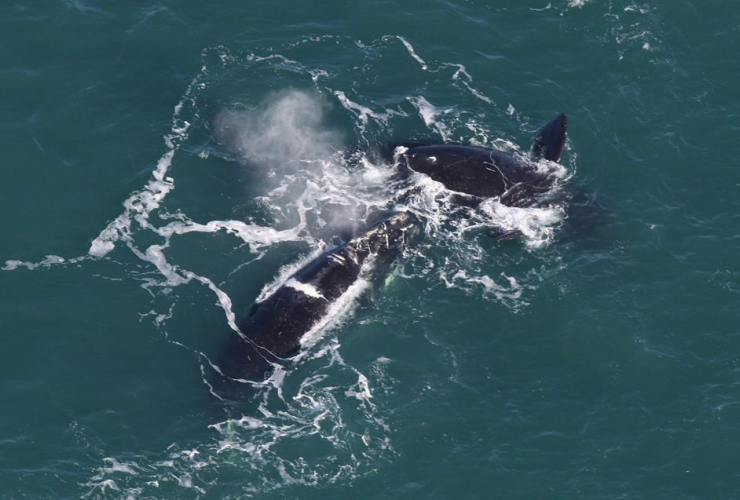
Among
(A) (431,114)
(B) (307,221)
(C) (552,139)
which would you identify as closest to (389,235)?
(B) (307,221)

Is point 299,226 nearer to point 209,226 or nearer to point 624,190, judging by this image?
point 209,226

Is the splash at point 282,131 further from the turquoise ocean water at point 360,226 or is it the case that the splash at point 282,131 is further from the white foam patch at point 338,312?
the white foam patch at point 338,312

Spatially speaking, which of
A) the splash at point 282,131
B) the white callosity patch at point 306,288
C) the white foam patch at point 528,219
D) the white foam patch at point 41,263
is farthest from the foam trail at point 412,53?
the white foam patch at point 41,263

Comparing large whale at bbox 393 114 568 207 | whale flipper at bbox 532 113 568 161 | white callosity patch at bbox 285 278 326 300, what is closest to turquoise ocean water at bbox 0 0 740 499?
whale flipper at bbox 532 113 568 161

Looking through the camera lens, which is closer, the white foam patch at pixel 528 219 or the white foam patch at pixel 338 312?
the white foam patch at pixel 338 312

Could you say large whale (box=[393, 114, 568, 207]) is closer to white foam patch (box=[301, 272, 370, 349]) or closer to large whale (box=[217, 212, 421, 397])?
large whale (box=[217, 212, 421, 397])

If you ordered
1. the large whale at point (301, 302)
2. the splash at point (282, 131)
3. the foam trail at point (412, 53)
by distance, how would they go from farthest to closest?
the foam trail at point (412, 53)
the splash at point (282, 131)
the large whale at point (301, 302)
